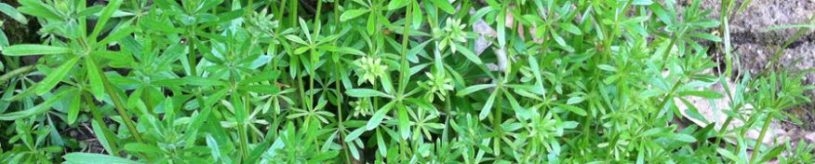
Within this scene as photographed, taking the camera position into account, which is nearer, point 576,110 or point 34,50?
point 34,50

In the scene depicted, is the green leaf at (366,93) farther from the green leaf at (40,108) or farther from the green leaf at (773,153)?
the green leaf at (773,153)

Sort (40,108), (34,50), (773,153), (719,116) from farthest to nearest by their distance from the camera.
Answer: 1. (719,116)
2. (773,153)
3. (40,108)
4. (34,50)

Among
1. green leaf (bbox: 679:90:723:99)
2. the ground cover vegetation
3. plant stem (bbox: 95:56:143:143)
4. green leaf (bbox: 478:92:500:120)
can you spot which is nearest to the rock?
the ground cover vegetation

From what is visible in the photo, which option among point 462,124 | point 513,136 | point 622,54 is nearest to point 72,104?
point 462,124

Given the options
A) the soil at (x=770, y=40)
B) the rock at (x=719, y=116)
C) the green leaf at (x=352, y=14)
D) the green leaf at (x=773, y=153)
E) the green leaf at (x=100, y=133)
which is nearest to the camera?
the green leaf at (x=100, y=133)

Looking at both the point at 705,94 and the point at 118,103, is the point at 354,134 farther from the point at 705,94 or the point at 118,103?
the point at 705,94

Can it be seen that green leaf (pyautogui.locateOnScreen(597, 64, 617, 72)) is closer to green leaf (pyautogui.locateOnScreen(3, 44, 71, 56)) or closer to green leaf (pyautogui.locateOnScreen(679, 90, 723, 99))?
green leaf (pyautogui.locateOnScreen(679, 90, 723, 99))

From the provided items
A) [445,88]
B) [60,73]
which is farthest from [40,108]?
[445,88]

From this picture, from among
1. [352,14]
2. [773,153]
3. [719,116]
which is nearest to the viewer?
[352,14]

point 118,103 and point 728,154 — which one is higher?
point 118,103

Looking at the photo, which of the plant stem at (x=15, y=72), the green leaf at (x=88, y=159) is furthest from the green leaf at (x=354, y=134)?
the plant stem at (x=15, y=72)

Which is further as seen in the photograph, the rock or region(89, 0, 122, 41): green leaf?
the rock
